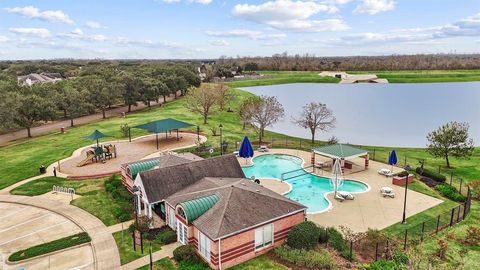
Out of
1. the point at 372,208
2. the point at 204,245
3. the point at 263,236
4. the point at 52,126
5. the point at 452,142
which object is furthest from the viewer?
the point at 52,126

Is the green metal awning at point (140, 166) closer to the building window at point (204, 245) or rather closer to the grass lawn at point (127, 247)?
the grass lawn at point (127, 247)

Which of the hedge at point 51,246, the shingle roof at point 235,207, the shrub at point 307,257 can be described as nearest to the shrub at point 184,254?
the shingle roof at point 235,207

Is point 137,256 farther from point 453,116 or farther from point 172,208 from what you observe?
point 453,116

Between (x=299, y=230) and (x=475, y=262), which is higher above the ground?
(x=299, y=230)

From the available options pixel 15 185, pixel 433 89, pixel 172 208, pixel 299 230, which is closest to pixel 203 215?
pixel 172 208

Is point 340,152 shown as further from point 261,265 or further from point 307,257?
point 261,265

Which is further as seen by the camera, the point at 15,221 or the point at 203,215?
the point at 15,221

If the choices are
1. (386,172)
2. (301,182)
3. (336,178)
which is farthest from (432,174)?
(301,182)
